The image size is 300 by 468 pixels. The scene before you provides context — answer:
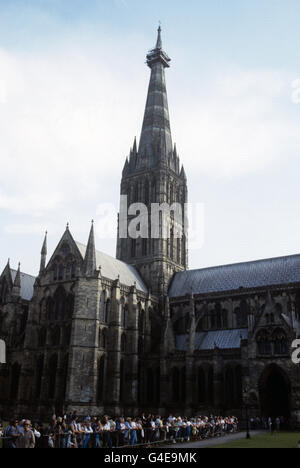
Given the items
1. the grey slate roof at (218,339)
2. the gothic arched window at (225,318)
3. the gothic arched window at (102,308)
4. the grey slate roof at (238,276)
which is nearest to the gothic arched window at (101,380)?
the gothic arched window at (102,308)

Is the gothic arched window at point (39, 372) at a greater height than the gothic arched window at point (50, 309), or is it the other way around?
the gothic arched window at point (50, 309)

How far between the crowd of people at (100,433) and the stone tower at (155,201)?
3138cm

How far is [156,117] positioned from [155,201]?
15353 millimetres

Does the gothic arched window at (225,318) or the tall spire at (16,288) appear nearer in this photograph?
the gothic arched window at (225,318)

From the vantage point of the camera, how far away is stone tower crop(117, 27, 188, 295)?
63.5m

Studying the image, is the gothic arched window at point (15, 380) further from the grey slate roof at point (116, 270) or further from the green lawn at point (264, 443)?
the green lawn at point (264, 443)

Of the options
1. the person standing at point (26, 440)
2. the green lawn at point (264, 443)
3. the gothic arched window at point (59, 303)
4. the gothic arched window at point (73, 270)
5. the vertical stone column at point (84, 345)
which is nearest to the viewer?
the person standing at point (26, 440)

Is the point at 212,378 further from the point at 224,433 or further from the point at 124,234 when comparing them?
the point at 124,234

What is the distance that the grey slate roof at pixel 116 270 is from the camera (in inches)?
2132

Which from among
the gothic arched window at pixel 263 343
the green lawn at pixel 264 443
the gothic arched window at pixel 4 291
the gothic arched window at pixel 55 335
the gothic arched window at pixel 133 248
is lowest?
the green lawn at pixel 264 443

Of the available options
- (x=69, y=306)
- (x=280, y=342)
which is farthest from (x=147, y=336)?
(x=280, y=342)

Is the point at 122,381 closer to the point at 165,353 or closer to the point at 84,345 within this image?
the point at 165,353

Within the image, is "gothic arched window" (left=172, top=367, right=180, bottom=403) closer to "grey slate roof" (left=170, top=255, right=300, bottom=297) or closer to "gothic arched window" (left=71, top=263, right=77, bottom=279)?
"grey slate roof" (left=170, top=255, right=300, bottom=297)

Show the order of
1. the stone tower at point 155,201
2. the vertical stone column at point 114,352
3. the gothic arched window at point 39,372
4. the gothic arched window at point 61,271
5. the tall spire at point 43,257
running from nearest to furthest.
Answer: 1. the vertical stone column at point 114,352
2. the gothic arched window at point 39,372
3. the gothic arched window at point 61,271
4. the tall spire at point 43,257
5. the stone tower at point 155,201
